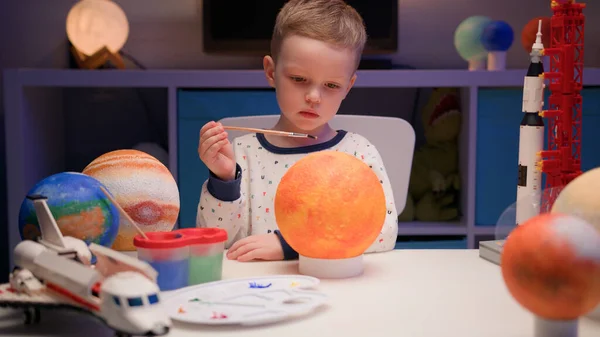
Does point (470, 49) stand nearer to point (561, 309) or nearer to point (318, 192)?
point (318, 192)

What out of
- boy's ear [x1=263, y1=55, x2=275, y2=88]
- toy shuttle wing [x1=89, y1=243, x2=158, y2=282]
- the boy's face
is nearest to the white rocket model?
the boy's face

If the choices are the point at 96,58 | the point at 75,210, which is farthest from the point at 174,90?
the point at 75,210

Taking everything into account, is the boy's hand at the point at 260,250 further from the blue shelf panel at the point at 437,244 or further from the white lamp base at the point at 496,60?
the white lamp base at the point at 496,60

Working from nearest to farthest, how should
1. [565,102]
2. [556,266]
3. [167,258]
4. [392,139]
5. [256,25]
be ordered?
[556,266], [167,258], [565,102], [392,139], [256,25]

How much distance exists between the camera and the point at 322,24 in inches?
57.1

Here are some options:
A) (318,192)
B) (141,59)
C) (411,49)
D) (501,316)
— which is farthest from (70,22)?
(501,316)

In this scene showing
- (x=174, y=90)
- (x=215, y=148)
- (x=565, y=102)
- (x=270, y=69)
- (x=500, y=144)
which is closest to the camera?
(x=565, y=102)

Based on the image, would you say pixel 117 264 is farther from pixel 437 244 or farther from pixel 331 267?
pixel 437 244

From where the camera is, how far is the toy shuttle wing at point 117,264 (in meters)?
0.72

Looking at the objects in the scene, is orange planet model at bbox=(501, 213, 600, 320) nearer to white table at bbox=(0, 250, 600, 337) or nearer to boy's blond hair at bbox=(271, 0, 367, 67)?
white table at bbox=(0, 250, 600, 337)

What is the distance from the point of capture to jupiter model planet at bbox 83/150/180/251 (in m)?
1.07

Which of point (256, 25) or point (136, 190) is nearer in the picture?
point (136, 190)

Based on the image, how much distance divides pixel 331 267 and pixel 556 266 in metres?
0.38

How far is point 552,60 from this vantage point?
1070 millimetres
